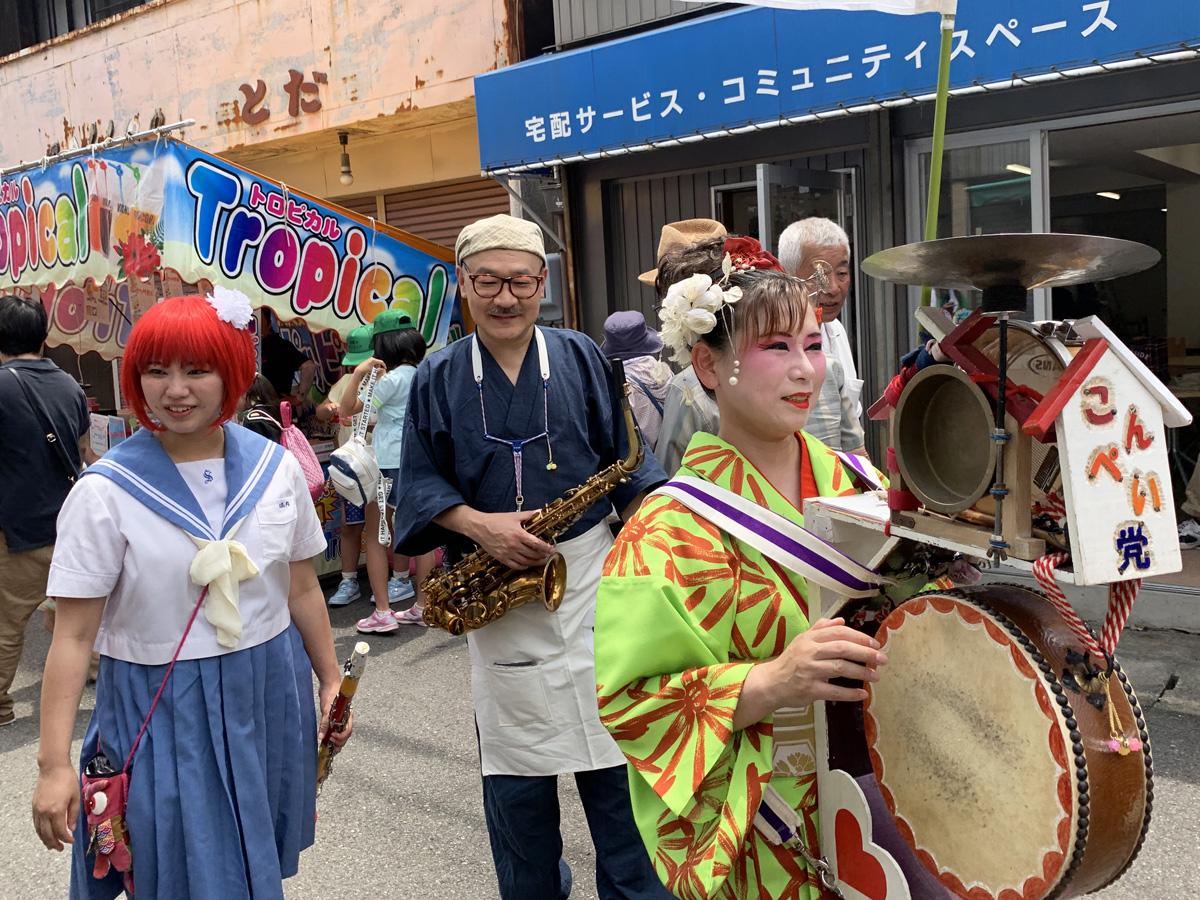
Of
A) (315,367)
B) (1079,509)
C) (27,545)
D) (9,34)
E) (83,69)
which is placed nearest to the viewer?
(1079,509)

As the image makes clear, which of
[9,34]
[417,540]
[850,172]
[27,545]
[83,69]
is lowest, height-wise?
Result: [27,545]

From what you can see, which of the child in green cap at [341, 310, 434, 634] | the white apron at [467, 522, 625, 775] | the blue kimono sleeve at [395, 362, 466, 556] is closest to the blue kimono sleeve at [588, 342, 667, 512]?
the white apron at [467, 522, 625, 775]

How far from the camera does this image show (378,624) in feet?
20.5

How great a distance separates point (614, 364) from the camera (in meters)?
3.07

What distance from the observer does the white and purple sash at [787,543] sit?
1.58 m

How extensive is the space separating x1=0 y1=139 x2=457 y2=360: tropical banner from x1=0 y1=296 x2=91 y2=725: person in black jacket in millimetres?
1345

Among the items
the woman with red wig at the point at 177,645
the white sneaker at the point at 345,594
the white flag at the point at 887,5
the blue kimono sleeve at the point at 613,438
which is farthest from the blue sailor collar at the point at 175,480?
the white sneaker at the point at 345,594

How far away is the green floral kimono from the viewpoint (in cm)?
157

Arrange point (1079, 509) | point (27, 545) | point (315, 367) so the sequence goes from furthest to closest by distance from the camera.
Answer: point (315, 367), point (27, 545), point (1079, 509)

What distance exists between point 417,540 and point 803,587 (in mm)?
1449

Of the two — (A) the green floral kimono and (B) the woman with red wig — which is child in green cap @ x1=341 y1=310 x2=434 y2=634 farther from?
(A) the green floral kimono

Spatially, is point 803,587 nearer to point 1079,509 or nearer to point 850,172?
point 1079,509

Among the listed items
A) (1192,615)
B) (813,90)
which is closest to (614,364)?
(813,90)

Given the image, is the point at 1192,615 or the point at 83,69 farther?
the point at 83,69
